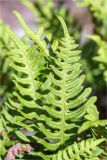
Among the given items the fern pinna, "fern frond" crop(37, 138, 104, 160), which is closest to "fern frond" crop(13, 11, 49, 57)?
the fern pinna

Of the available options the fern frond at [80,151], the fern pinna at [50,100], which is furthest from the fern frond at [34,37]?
the fern frond at [80,151]

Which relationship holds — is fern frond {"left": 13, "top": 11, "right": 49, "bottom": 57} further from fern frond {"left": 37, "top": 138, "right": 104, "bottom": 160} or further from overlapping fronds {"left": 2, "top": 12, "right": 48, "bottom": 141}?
fern frond {"left": 37, "top": 138, "right": 104, "bottom": 160}

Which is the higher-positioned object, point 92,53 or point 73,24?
point 73,24

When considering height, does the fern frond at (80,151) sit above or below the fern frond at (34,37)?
below

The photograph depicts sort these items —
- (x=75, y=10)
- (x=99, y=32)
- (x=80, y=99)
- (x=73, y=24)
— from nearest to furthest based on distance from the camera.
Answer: (x=80, y=99)
(x=99, y=32)
(x=73, y=24)
(x=75, y=10)

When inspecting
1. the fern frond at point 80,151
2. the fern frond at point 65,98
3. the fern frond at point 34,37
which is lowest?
the fern frond at point 80,151

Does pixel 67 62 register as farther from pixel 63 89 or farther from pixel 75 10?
pixel 75 10

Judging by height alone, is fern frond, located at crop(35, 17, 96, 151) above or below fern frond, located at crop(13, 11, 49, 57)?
below

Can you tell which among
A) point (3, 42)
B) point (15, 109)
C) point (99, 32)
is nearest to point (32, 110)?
point (15, 109)

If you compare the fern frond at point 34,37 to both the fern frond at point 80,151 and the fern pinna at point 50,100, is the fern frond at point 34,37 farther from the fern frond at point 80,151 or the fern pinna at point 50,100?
the fern frond at point 80,151
